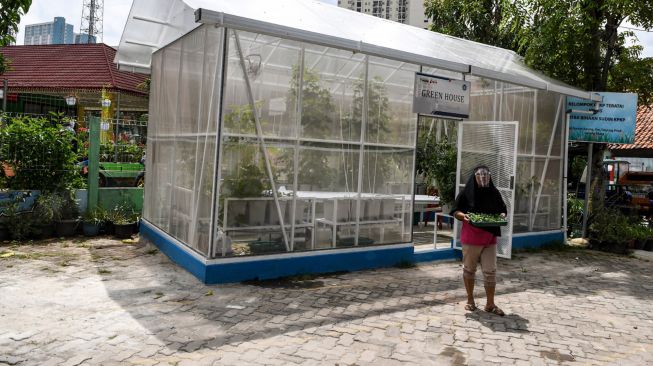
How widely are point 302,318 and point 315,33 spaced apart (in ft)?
11.4

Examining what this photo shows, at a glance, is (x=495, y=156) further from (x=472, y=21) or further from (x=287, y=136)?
(x=472, y=21)

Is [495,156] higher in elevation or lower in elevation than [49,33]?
lower

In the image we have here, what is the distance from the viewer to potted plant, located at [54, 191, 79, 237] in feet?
30.2

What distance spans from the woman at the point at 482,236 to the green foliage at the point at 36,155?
278 inches

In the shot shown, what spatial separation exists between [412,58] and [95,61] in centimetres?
1686

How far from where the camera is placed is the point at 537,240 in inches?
403

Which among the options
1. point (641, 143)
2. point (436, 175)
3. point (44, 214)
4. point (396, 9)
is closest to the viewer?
point (44, 214)

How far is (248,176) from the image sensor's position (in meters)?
6.69

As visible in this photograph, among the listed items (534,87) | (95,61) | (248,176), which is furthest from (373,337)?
(95,61)

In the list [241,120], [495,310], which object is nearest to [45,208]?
[241,120]

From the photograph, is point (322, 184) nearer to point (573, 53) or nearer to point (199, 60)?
point (199, 60)

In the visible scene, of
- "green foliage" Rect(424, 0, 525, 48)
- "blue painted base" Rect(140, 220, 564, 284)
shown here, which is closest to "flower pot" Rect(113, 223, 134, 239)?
"blue painted base" Rect(140, 220, 564, 284)

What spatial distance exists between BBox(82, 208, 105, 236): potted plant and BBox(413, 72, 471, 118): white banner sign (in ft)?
19.6

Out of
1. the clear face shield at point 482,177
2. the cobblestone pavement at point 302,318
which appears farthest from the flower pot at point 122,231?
the clear face shield at point 482,177
